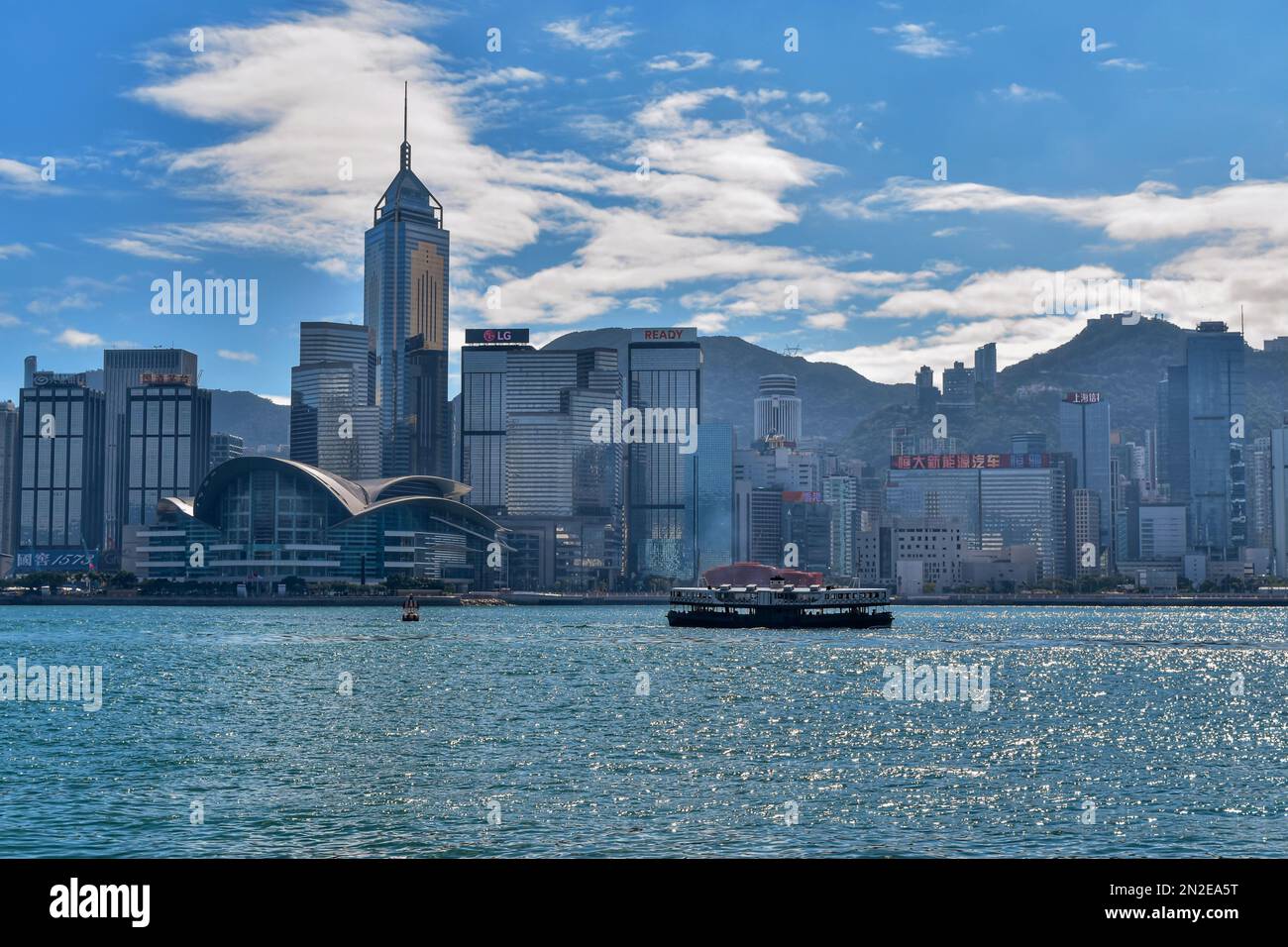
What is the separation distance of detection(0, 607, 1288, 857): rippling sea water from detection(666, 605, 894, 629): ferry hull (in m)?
61.8

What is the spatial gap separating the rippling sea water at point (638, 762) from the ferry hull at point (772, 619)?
61.8 m

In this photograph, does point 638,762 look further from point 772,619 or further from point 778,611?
point 778,611

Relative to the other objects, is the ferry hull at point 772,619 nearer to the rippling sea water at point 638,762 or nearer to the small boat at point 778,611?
the small boat at point 778,611

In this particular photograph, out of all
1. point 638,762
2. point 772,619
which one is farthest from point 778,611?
point 638,762

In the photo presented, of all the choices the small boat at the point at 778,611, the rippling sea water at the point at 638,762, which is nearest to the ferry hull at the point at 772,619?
the small boat at the point at 778,611

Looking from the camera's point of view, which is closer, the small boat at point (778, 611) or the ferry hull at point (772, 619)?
the ferry hull at point (772, 619)

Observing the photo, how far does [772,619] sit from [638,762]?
116 meters

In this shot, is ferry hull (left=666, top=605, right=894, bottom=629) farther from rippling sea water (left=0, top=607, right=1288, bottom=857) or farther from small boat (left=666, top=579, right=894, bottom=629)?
rippling sea water (left=0, top=607, right=1288, bottom=857)

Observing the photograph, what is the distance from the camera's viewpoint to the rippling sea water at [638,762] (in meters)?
32.5

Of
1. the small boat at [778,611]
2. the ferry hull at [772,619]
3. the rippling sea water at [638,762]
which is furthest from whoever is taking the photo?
the small boat at [778,611]

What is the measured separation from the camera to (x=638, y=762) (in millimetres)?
45250
